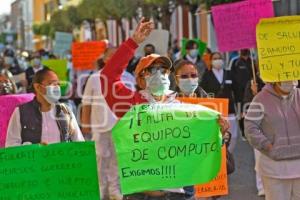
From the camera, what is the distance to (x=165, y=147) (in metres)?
5.11

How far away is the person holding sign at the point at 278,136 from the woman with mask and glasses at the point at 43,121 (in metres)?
1.32

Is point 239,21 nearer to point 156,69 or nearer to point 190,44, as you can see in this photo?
point 156,69

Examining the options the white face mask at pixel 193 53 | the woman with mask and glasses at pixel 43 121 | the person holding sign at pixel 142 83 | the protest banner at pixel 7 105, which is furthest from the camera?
the white face mask at pixel 193 53

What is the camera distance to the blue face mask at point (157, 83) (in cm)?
521

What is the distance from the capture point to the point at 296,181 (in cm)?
607

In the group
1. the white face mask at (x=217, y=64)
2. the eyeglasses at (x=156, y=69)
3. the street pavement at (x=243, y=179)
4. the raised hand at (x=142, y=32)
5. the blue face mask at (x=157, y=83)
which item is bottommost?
the street pavement at (x=243, y=179)

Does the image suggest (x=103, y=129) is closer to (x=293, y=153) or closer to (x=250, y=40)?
(x=250, y=40)

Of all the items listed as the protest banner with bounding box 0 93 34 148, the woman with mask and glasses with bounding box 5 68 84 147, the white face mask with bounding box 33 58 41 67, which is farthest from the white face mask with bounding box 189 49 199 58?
the woman with mask and glasses with bounding box 5 68 84 147

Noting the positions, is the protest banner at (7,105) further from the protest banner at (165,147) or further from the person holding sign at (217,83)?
the person holding sign at (217,83)

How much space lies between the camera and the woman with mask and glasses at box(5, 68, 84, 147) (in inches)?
228

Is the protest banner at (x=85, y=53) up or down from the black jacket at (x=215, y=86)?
up

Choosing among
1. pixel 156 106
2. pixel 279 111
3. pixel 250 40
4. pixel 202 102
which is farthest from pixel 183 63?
pixel 250 40

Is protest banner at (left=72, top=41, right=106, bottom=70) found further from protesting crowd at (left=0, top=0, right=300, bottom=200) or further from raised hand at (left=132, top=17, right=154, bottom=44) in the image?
raised hand at (left=132, top=17, right=154, bottom=44)

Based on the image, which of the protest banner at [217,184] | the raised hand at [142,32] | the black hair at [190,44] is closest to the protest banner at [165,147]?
the raised hand at [142,32]
